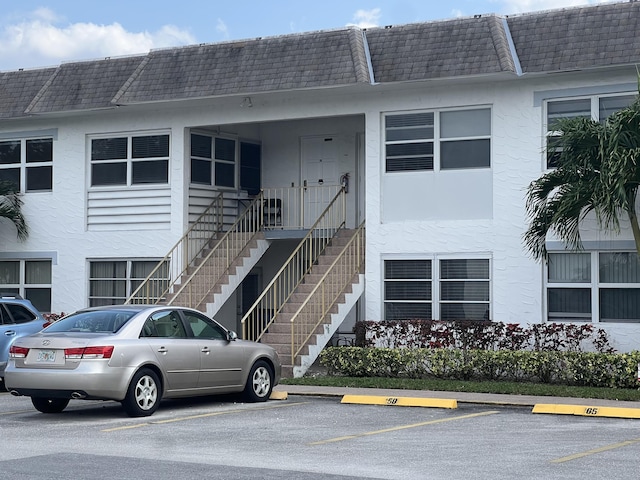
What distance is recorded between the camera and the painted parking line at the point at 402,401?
50.7ft

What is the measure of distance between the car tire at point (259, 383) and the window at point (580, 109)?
6.38 m

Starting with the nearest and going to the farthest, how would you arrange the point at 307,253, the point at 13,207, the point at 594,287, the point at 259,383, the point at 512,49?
the point at 259,383 → the point at 594,287 → the point at 512,49 → the point at 307,253 → the point at 13,207

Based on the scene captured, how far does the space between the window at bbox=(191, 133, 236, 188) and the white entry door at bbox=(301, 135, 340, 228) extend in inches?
62.8

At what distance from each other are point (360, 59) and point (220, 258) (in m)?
5.39

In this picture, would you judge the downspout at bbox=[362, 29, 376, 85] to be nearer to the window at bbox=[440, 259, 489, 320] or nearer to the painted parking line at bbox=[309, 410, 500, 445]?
the window at bbox=[440, 259, 489, 320]

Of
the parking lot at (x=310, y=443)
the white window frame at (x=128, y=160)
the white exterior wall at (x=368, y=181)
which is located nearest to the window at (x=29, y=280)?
the white exterior wall at (x=368, y=181)

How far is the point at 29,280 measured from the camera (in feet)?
82.2

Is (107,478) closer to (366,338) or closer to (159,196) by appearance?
(366,338)

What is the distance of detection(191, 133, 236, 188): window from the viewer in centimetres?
2366

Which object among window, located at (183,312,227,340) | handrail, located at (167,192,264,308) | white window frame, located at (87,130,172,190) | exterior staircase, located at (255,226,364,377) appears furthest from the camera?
white window frame, located at (87,130,172,190)

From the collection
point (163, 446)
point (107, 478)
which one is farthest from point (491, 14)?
point (107, 478)

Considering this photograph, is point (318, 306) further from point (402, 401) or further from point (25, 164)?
point (25, 164)

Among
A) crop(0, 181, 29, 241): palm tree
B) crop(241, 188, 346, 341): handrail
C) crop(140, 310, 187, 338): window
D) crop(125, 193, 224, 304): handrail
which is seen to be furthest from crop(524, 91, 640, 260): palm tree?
crop(0, 181, 29, 241): palm tree

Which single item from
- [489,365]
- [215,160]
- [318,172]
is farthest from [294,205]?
[489,365]
